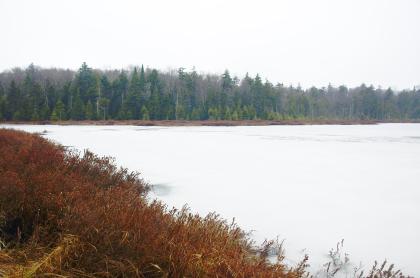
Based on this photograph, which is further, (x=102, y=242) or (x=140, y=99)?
(x=140, y=99)

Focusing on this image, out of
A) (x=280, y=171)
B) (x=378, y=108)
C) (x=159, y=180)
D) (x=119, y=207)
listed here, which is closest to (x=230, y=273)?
(x=119, y=207)

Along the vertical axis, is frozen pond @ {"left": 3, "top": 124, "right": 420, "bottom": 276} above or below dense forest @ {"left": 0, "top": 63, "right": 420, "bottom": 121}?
below

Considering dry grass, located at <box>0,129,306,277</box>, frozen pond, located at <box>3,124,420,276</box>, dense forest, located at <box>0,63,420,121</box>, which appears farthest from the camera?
dense forest, located at <box>0,63,420,121</box>

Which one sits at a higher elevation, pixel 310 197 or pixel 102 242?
pixel 102 242

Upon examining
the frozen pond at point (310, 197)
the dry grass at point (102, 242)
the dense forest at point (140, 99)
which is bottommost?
the frozen pond at point (310, 197)

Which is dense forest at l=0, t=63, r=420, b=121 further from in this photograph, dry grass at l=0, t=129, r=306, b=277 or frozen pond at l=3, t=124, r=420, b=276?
dry grass at l=0, t=129, r=306, b=277

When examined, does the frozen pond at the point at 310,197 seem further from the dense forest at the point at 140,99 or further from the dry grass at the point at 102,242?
the dense forest at the point at 140,99

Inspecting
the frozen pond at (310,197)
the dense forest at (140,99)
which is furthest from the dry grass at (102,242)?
the dense forest at (140,99)

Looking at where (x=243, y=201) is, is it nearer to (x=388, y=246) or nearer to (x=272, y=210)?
(x=272, y=210)

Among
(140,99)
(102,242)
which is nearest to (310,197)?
(102,242)

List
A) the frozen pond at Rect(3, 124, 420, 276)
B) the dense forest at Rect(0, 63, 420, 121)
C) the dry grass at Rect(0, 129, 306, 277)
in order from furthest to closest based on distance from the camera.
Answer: the dense forest at Rect(0, 63, 420, 121) → the frozen pond at Rect(3, 124, 420, 276) → the dry grass at Rect(0, 129, 306, 277)

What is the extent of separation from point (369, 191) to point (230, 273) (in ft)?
21.0

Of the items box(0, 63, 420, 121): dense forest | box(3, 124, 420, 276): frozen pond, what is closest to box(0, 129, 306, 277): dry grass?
box(3, 124, 420, 276): frozen pond

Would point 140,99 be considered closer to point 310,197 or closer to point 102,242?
point 310,197
